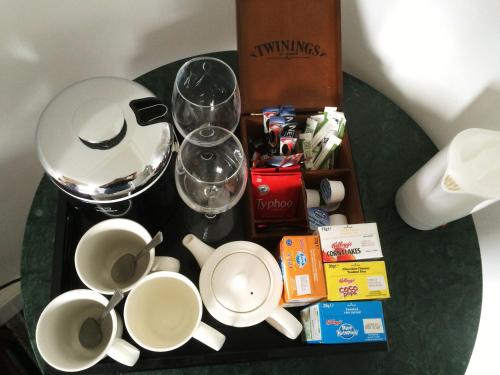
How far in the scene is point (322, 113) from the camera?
0.77m

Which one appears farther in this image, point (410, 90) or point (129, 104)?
point (410, 90)

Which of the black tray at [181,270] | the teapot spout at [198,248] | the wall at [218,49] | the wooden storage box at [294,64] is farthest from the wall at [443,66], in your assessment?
the teapot spout at [198,248]

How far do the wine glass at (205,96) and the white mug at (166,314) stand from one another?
10.4 inches

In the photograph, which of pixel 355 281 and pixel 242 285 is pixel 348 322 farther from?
pixel 242 285

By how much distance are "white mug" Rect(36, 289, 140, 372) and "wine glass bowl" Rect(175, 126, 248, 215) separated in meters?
0.20

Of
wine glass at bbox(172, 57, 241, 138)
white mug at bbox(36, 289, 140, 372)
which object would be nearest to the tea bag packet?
wine glass at bbox(172, 57, 241, 138)

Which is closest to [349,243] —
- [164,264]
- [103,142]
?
[164,264]

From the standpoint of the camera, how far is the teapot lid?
614mm

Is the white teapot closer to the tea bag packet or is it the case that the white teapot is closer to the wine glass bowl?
the wine glass bowl

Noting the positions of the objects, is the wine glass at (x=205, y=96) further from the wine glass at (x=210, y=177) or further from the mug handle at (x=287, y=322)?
the mug handle at (x=287, y=322)

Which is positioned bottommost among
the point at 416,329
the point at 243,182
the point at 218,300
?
the point at 416,329

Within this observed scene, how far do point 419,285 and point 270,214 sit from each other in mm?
293

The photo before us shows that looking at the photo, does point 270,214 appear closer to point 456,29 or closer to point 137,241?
point 137,241

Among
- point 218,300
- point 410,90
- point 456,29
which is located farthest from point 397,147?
point 218,300
